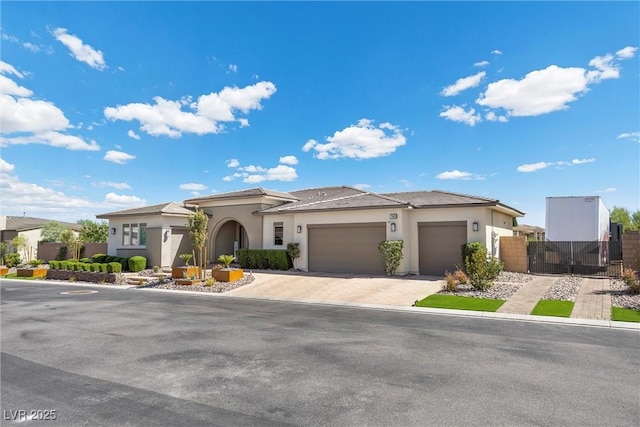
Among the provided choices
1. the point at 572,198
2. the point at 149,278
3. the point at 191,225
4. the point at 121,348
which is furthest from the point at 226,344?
the point at 572,198

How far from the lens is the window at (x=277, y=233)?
77.8ft

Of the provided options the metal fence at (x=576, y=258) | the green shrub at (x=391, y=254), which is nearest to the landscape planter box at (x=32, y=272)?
the green shrub at (x=391, y=254)

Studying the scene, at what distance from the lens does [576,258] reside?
19.0 metres

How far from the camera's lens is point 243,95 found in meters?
22.7

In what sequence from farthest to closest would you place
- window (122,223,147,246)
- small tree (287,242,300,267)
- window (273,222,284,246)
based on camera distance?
1. window (122,223,147,246)
2. window (273,222,284,246)
3. small tree (287,242,300,267)

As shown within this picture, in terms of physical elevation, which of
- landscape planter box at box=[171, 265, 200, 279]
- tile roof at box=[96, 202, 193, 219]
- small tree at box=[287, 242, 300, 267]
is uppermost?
tile roof at box=[96, 202, 193, 219]

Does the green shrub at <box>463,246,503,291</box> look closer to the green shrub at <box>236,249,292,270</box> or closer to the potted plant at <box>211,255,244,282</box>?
the green shrub at <box>236,249,292,270</box>

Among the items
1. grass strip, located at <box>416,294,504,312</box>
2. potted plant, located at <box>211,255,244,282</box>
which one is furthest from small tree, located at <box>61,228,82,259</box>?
grass strip, located at <box>416,294,504,312</box>

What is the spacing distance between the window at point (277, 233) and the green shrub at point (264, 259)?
0.86 m

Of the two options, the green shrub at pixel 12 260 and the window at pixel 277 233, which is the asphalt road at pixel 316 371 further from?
the green shrub at pixel 12 260

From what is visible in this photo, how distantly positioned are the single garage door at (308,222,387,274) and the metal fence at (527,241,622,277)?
8177 mm

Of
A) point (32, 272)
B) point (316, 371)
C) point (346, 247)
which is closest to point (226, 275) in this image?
point (346, 247)

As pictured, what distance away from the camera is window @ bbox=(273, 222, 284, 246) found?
2370 centimetres

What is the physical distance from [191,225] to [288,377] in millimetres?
14933
